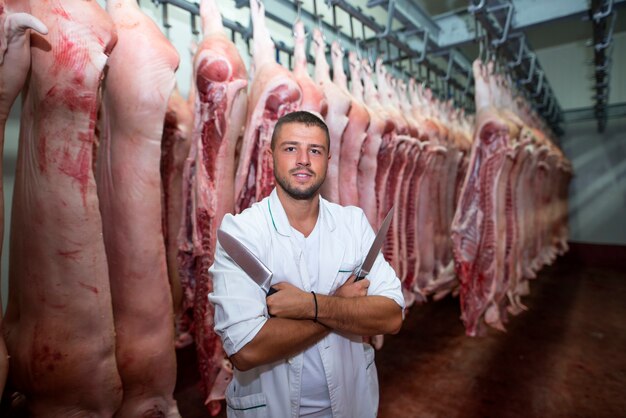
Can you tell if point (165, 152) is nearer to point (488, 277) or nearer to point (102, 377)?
point (102, 377)

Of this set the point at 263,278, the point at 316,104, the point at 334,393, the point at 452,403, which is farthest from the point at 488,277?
the point at 263,278

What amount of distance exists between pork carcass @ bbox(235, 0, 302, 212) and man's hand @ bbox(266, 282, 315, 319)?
0.84 meters


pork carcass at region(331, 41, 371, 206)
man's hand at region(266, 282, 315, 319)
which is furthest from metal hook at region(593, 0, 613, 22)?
man's hand at region(266, 282, 315, 319)

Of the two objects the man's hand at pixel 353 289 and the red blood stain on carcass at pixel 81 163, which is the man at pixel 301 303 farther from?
the red blood stain on carcass at pixel 81 163

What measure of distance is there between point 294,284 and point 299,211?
291 millimetres

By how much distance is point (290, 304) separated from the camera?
52.6 inches

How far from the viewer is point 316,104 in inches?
93.0

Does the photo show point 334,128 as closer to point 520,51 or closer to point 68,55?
point 68,55

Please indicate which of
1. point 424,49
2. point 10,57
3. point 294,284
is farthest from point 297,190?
point 424,49

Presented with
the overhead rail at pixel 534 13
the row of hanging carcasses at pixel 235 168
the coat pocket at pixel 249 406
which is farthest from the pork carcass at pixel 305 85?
the overhead rail at pixel 534 13

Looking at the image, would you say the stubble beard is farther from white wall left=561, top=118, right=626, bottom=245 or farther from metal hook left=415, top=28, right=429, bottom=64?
white wall left=561, top=118, right=626, bottom=245

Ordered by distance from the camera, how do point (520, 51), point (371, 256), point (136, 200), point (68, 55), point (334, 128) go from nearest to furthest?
1. point (68, 55)
2. point (371, 256)
3. point (136, 200)
4. point (334, 128)
5. point (520, 51)

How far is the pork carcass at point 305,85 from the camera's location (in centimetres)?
235

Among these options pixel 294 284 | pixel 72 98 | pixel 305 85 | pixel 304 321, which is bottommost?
pixel 304 321
